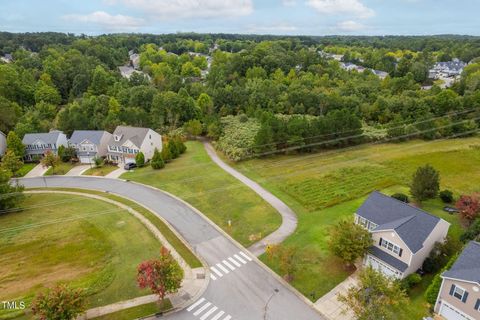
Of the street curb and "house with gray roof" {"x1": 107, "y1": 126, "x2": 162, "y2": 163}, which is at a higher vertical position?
"house with gray roof" {"x1": 107, "y1": 126, "x2": 162, "y2": 163}

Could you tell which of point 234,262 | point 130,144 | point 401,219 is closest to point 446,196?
point 401,219

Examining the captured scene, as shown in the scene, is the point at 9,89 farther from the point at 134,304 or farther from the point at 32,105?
the point at 134,304

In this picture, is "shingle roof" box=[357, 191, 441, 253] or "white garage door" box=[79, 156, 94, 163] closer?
"shingle roof" box=[357, 191, 441, 253]

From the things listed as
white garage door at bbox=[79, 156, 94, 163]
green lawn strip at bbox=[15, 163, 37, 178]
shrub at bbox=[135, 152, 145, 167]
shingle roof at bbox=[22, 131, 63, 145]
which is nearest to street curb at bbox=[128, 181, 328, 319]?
shrub at bbox=[135, 152, 145, 167]

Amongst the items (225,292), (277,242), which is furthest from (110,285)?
(277,242)

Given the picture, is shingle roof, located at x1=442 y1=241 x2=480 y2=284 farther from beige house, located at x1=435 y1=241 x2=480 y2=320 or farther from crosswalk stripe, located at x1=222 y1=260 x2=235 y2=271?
crosswalk stripe, located at x1=222 y1=260 x2=235 y2=271

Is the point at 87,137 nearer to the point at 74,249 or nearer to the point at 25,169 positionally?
the point at 25,169
